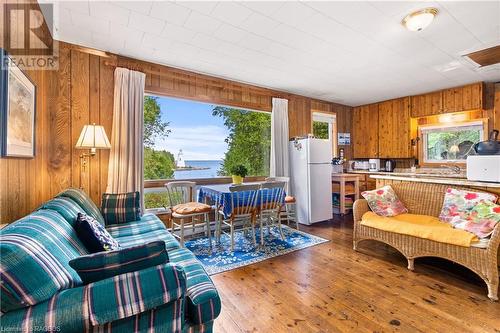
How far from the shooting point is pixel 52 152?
2.67 m

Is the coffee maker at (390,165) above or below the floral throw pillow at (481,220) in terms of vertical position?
above

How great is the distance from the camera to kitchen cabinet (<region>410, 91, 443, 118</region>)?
4633 millimetres

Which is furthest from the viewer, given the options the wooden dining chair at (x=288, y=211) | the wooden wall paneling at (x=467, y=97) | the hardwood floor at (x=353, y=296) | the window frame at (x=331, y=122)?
the window frame at (x=331, y=122)

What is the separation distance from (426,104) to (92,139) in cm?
588

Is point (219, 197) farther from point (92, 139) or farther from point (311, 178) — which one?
point (311, 178)

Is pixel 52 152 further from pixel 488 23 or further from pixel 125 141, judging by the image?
pixel 488 23

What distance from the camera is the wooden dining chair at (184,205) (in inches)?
121

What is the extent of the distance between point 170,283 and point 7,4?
212cm

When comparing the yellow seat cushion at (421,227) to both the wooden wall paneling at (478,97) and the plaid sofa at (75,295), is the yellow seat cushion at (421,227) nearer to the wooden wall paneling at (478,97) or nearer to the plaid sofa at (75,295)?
the plaid sofa at (75,295)

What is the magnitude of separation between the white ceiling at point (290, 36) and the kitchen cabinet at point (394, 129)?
4.05ft

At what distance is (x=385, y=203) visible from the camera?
2.98m

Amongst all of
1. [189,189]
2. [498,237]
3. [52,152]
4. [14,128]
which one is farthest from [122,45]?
[498,237]
